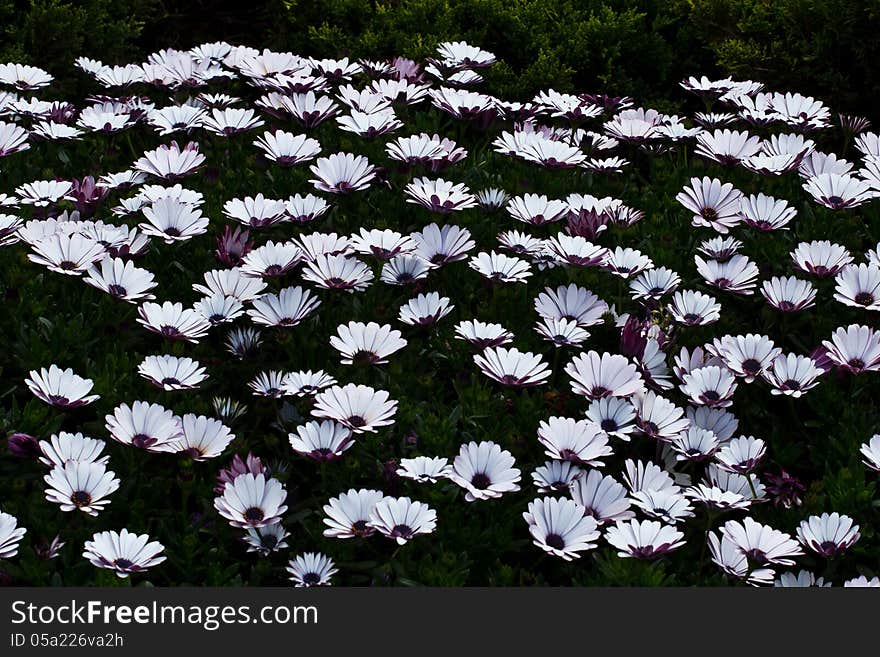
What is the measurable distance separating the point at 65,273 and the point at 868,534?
1.90m

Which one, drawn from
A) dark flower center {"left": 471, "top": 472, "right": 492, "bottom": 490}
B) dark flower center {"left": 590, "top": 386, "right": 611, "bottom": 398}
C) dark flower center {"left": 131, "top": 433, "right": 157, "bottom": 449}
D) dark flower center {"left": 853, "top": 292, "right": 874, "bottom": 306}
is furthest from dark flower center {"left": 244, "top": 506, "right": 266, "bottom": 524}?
dark flower center {"left": 853, "top": 292, "right": 874, "bottom": 306}

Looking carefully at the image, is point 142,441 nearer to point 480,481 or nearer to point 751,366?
point 480,481

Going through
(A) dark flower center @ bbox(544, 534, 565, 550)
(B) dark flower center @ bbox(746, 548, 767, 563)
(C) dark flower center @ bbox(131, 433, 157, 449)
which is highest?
(C) dark flower center @ bbox(131, 433, 157, 449)

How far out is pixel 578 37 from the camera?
5.24 m

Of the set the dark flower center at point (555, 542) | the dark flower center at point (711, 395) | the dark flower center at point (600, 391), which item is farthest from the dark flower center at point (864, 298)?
the dark flower center at point (555, 542)

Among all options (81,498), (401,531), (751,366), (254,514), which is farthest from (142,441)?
(751,366)

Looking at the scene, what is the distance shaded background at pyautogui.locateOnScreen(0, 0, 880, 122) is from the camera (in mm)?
4797

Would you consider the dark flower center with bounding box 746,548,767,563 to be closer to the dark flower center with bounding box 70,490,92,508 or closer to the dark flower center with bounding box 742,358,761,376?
the dark flower center with bounding box 742,358,761,376

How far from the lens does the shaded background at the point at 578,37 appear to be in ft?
15.7

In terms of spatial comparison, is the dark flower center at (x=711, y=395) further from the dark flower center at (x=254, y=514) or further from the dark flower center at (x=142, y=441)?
the dark flower center at (x=142, y=441)

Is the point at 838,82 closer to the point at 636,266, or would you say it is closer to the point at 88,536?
the point at 636,266

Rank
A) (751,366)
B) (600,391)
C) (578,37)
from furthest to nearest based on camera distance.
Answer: (578,37), (751,366), (600,391)

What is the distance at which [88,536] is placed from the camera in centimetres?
223

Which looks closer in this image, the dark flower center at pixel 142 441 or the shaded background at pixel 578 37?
the dark flower center at pixel 142 441
